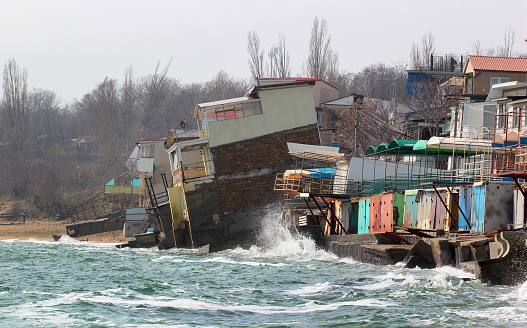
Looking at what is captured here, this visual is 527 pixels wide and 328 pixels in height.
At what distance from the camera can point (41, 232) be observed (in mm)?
58906

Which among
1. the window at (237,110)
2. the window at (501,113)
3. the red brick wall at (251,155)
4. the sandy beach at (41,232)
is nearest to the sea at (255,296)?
the red brick wall at (251,155)

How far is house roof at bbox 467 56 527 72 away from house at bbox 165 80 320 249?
45.6ft

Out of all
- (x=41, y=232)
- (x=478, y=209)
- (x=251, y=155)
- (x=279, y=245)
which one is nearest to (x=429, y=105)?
(x=251, y=155)

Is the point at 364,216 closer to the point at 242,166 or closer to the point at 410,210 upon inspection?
the point at 410,210

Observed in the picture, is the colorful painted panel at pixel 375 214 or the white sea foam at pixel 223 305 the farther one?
the colorful painted panel at pixel 375 214

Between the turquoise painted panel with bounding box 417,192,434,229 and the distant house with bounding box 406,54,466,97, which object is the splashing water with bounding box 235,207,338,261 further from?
the distant house with bounding box 406,54,466,97

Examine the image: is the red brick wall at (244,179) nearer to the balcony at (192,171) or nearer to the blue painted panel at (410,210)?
the balcony at (192,171)

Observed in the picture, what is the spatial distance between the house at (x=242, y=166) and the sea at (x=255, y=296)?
24.2 feet

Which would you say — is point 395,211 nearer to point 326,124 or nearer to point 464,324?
point 464,324

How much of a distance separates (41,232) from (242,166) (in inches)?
1073

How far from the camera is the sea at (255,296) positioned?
611 inches

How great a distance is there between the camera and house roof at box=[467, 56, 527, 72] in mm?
45406

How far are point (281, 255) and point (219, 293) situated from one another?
12955 mm

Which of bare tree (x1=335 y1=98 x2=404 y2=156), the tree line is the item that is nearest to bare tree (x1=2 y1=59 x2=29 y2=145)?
the tree line
